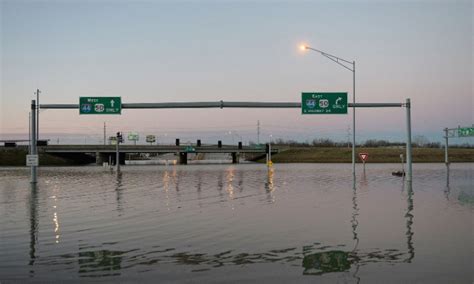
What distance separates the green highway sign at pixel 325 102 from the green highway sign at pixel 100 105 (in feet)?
47.8

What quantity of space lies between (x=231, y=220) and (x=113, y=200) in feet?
27.6

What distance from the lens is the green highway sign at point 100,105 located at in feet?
122

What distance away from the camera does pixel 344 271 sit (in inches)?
307

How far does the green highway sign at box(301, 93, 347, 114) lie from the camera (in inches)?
1463

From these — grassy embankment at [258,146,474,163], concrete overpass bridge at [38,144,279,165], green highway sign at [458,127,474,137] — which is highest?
green highway sign at [458,127,474,137]

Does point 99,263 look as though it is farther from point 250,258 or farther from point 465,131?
point 465,131

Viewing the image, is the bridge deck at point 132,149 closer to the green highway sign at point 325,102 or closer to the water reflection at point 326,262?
the green highway sign at point 325,102

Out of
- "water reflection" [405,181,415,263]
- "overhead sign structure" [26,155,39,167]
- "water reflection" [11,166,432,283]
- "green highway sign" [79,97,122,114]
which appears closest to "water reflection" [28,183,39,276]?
"water reflection" [11,166,432,283]

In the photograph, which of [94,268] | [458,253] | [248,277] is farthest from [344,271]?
[94,268]

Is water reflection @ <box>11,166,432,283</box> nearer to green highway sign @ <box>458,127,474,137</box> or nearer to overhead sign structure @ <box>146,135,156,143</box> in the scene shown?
green highway sign @ <box>458,127,474,137</box>

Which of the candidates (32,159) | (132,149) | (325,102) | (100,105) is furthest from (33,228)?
(132,149)

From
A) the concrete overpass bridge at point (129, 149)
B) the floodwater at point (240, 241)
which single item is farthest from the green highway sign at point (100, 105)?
the concrete overpass bridge at point (129, 149)

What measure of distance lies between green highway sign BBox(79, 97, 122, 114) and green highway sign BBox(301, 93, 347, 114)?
14.6m

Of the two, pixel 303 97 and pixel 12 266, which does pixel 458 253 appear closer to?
pixel 12 266
